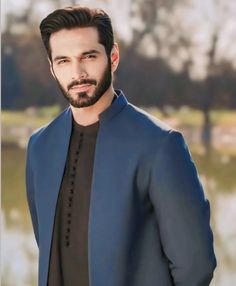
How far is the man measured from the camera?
43.9 inches

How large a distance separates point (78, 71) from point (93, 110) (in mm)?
95

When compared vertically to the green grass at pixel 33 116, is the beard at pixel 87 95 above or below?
below

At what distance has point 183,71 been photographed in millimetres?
4621

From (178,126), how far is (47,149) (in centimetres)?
348

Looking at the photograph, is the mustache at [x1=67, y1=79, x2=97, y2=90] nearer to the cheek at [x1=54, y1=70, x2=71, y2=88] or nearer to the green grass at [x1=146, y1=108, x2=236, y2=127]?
the cheek at [x1=54, y1=70, x2=71, y2=88]

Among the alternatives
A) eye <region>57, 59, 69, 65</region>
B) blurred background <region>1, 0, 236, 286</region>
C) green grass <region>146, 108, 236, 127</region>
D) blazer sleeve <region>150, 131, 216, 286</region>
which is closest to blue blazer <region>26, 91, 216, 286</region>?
blazer sleeve <region>150, 131, 216, 286</region>

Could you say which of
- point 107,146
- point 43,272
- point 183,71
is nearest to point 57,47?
point 107,146

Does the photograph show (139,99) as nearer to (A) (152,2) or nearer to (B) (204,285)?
(A) (152,2)

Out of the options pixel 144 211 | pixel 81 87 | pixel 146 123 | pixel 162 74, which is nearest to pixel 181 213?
pixel 144 211

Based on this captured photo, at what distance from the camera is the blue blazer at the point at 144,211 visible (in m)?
1.11

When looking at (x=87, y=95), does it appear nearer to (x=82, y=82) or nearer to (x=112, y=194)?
(x=82, y=82)

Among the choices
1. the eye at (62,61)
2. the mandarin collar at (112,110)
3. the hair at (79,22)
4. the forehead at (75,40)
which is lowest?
the mandarin collar at (112,110)

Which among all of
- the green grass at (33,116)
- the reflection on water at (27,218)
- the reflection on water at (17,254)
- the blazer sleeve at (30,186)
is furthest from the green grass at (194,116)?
the blazer sleeve at (30,186)

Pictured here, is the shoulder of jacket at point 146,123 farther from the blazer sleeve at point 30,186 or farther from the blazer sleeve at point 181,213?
the blazer sleeve at point 30,186
